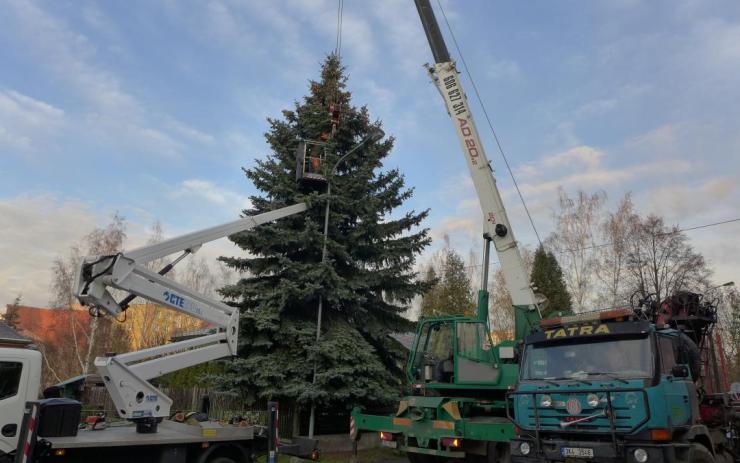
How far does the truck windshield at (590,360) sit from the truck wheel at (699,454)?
1065mm

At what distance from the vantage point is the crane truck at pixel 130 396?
675 cm

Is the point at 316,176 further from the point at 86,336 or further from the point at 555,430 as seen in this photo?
the point at 86,336

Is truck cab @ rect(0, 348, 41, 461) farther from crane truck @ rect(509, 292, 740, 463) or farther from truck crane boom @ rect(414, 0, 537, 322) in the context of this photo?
truck crane boom @ rect(414, 0, 537, 322)

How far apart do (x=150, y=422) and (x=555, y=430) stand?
621 cm

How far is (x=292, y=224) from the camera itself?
15.5m

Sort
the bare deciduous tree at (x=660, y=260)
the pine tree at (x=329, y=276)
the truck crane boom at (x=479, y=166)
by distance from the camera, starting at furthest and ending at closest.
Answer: the bare deciduous tree at (x=660, y=260) < the pine tree at (x=329, y=276) < the truck crane boom at (x=479, y=166)

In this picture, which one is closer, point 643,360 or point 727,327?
point 643,360

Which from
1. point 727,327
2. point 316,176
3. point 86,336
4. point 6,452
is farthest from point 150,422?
point 727,327

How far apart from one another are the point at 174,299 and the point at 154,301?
43 cm

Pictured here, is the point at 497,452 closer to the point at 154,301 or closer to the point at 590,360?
the point at 590,360

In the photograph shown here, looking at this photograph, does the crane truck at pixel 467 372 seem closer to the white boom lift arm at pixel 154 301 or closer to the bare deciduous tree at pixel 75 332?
the white boom lift arm at pixel 154 301

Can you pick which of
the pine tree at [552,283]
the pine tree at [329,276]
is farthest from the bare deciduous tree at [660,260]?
the pine tree at [329,276]

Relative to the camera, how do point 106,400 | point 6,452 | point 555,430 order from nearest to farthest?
1. point 6,452
2. point 555,430
3. point 106,400

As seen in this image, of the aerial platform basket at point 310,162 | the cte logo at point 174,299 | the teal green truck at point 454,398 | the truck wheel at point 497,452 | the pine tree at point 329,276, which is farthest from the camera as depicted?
the aerial platform basket at point 310,162
